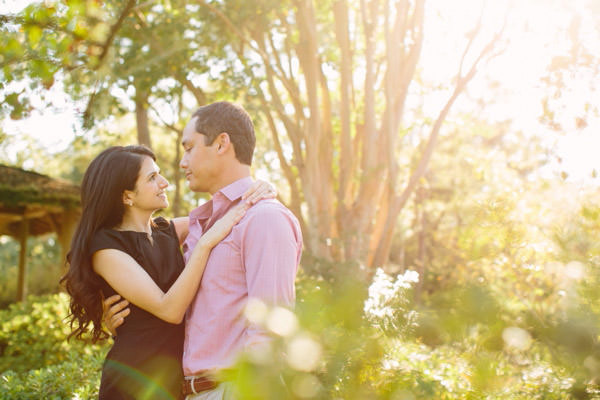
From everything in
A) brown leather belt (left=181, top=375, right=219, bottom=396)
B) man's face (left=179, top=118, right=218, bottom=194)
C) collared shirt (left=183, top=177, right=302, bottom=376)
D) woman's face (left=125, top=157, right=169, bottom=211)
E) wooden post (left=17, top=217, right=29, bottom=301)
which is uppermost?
man's face (left=179, top=118, right=218, bottom=194)

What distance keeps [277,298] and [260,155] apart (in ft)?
45.6

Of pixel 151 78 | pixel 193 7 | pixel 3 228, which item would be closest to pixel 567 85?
pixel 151 78

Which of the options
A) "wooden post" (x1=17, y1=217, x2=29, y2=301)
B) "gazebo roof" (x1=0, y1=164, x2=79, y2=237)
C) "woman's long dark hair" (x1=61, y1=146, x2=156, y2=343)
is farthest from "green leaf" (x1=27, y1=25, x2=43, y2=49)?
"wooden post" (x1=17, y1=217, x2=29, y2=301)

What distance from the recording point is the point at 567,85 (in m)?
3.55

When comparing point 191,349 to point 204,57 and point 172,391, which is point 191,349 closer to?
point 172,391

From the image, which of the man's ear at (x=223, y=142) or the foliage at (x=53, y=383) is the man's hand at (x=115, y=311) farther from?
the foliage at (x=53, y=383)

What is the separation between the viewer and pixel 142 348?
255cm

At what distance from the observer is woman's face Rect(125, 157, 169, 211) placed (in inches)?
114

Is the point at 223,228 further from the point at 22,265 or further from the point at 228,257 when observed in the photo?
the point at 22,265

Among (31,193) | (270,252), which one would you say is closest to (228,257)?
(270,252)

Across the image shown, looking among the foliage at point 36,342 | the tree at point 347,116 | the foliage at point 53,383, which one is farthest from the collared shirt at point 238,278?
the foliage at point 36,342

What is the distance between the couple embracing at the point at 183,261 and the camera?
2172mm

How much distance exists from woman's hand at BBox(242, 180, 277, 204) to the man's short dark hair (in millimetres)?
300

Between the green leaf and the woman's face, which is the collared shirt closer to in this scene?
the woman's face
